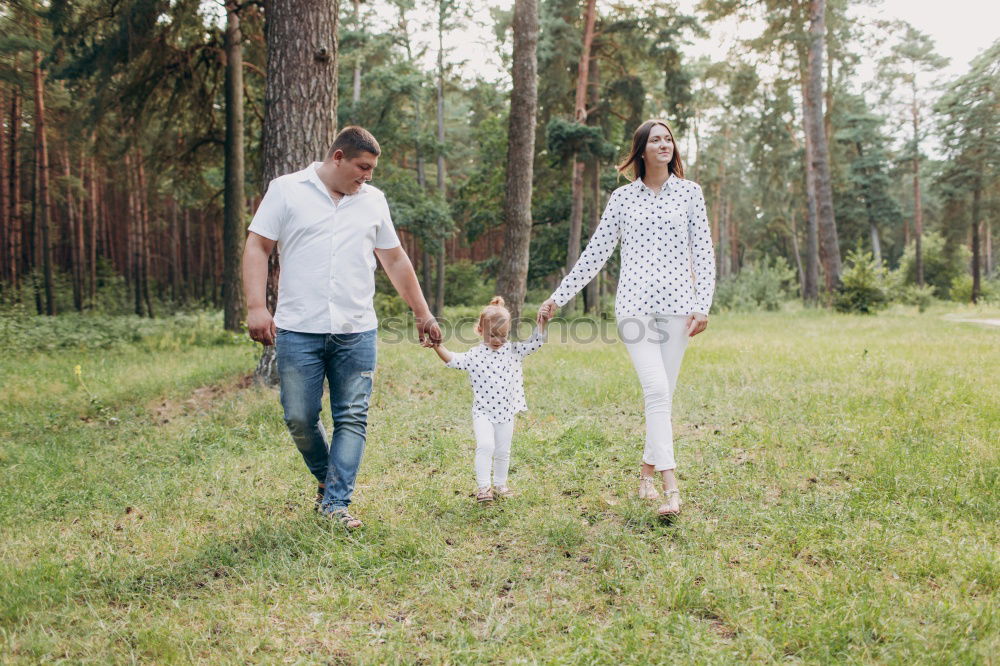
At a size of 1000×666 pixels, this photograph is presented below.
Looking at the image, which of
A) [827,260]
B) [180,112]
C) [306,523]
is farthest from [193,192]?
[827,260]

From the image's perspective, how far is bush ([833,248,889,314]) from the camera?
65.8 ft

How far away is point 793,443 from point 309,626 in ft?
13.7

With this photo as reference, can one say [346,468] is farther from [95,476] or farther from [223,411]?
[223,411]

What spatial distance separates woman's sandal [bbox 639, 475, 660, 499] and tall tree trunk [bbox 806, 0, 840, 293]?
19.7 metres

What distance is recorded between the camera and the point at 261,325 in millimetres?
3828

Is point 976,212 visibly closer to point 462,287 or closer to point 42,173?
point 462,287

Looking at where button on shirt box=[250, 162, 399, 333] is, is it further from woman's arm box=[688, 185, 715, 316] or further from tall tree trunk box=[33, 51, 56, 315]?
tall tree trunk box=[33, 51, 56, 315]

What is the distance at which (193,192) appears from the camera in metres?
15.8

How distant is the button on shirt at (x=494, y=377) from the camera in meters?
4.47

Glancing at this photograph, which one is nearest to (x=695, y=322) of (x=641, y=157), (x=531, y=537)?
(x=641, y=157)

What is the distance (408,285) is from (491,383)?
0.86 metres

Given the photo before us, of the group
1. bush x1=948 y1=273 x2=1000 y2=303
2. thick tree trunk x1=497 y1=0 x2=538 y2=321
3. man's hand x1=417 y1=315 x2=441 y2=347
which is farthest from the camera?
bush x1=948 y1=273 x2=1000 y2=303

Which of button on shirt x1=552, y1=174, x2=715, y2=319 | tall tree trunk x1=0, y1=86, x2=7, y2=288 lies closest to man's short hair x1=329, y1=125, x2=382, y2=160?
button on shirt x1=552, y1=174, x2=715, y2=319

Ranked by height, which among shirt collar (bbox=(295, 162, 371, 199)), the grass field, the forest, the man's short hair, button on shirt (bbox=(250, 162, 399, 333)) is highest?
the forest
